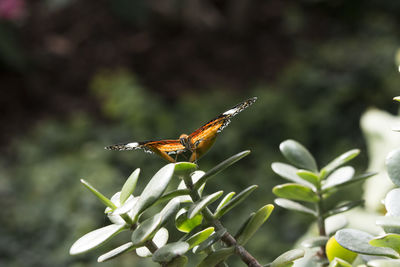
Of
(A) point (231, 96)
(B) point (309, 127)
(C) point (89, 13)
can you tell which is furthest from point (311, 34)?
(C) point (89, 13)

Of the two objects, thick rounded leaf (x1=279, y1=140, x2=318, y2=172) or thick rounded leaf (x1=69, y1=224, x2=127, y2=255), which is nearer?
A: thick rounded leaf (x1=69, y1=224, x2=127, y2=255)

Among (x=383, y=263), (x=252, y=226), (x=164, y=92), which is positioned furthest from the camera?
(x=164, y=92)

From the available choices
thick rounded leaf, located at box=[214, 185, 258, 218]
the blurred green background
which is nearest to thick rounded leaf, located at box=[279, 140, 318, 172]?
thick rounded leaf, located at box=[214, 185, 258, 218]

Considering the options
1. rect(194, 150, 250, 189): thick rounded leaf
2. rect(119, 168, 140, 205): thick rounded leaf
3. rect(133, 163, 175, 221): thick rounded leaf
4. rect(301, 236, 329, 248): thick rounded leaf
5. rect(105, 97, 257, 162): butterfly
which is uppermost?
rect(105, 97, 257, 162): butterfly

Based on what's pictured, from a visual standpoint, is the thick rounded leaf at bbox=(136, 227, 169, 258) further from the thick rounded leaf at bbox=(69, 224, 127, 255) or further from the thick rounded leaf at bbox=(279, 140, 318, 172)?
the thick rounded leaf at bbox=(279, 140, 318, 172)

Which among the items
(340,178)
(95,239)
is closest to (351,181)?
(340,178)

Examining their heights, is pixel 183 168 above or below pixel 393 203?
above

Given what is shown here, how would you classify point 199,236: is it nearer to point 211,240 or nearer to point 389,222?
point 211,240
